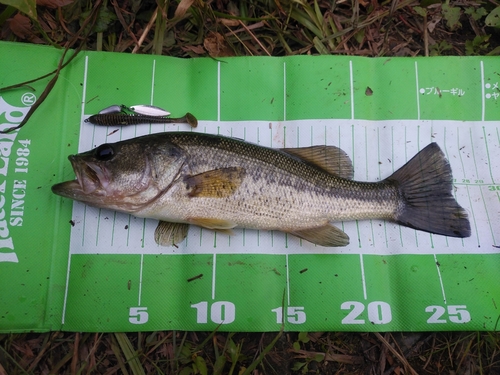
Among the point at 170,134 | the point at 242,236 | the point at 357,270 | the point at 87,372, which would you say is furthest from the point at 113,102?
the point at 357,270

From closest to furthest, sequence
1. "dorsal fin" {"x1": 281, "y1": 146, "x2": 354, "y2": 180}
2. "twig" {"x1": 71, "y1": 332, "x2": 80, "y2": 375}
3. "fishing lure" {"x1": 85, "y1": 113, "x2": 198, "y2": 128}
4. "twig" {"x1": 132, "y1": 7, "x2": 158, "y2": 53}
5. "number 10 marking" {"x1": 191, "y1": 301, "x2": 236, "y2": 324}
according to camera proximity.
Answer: "twig" {"x1": 71, "y1": 332, "x2": 80, "y2": 375}
"number 10 marking" {"x1": 191, "y1": 301, "x2": 236, "y2": 324}
"dorsal fin" {"x1": 281, "y1": 146, "x2": 354, "y2": 180}
"fishing lure" {"x1": 85, "y1": 113, "x2": 198, "y2": 128}
"twig" {"x1": 132, "y1": 7, "x2": 158, "y2": 53}

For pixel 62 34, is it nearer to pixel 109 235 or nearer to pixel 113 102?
pixel 113 102

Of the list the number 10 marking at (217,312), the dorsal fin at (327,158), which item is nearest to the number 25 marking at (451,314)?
the dorsal fin at (327,158)

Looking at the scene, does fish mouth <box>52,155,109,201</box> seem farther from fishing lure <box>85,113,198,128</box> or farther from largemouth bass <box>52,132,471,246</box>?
fishing lure <box>85,113,198,128</box>

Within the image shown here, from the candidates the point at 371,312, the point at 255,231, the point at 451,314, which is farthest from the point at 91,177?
the point at 451,314

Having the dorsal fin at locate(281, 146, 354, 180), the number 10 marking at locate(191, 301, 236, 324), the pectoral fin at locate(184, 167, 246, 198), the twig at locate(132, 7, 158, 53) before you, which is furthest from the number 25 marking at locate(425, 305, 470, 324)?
the twig at locate(132, 7, 158, 53)

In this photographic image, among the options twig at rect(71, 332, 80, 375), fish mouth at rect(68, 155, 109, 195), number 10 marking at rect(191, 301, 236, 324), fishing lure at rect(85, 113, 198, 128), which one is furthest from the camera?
fishing lure at rect(85, 113, 198, 128)

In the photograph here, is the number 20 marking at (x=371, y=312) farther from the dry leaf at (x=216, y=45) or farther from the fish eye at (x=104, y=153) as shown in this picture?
the dry leaf at (x=216, y=45)

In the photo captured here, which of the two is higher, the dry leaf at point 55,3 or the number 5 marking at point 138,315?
the dry leaf at point 55,3
